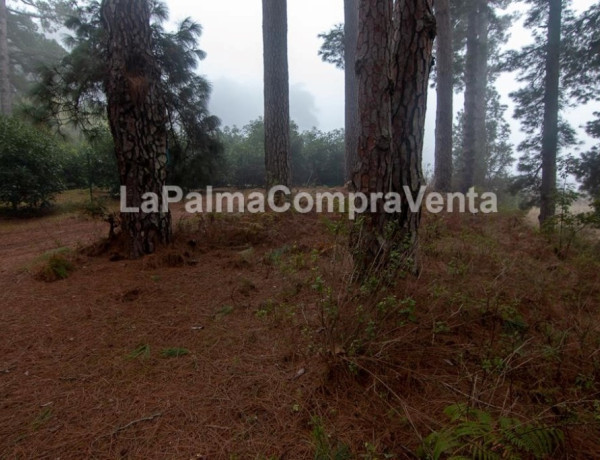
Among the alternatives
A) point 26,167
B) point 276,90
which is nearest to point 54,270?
point 276,90

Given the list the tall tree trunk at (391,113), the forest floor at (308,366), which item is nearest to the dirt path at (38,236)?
the forest floor at (308,366)

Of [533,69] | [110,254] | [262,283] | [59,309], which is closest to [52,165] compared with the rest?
[110,254]

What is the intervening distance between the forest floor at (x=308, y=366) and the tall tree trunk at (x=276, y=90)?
11.4ft

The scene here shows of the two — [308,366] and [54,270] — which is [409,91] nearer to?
[308,366]

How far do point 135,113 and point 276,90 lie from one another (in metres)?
3.16

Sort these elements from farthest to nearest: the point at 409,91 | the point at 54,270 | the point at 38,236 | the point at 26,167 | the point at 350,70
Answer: the point at 350,70 < the point at 26,167 < the point at 38,236 < the point at 54,270 < the point at 409,91

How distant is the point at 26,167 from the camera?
7445mm

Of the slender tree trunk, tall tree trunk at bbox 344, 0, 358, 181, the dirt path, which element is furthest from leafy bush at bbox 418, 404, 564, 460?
the slender tree trunk

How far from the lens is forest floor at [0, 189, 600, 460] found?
1.31m

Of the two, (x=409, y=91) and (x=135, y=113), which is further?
(x=135, y=113)

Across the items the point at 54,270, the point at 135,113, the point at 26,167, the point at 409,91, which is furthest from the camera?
the point at 26,167

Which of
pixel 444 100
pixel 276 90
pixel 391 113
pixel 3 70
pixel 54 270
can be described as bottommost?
pixel 54 270

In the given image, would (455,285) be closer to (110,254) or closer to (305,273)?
(305,273)

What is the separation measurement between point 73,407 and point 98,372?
264 millimetres
